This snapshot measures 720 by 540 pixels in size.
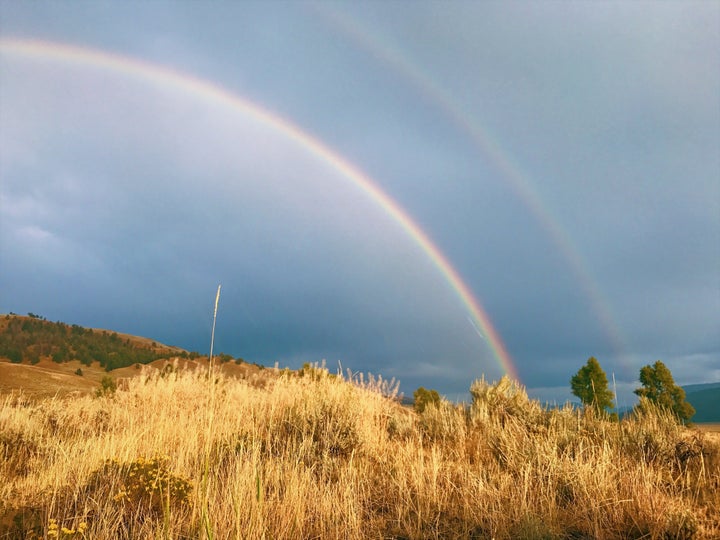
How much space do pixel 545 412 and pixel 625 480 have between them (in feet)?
11.1

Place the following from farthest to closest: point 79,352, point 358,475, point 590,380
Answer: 1. point 79,352
2. point 590,380
3. point 358,475

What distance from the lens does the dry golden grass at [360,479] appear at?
3.65 meters

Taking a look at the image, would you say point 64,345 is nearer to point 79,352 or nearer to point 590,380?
point 79,352

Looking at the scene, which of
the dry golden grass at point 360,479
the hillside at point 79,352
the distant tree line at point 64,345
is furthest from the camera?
the distant tree line at point 64,345

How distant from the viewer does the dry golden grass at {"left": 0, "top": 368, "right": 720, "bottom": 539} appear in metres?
3.65

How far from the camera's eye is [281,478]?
15.2 feet

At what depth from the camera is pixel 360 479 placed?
16.0 ft

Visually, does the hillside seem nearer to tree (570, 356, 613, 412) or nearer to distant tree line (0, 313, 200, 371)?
distant tree line (0, 313, 200, 371)

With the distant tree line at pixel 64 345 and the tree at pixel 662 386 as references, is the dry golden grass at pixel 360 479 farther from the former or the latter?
the distant tree line at pixel 64 345

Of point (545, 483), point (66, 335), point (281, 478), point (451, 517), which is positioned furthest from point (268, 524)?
point (66, 335)

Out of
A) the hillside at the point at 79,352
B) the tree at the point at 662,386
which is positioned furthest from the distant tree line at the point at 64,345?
the tree at the point at 662,386

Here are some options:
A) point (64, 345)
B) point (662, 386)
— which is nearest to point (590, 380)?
point (662, 386)

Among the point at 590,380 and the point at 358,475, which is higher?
the point at 590,380

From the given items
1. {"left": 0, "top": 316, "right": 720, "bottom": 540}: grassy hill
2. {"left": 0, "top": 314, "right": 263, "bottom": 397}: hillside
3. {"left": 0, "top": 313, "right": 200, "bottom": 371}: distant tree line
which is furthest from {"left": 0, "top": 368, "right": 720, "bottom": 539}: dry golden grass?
{"left": 0, "top": 313, "right": 200, "bottom": 371}: distant tree line
